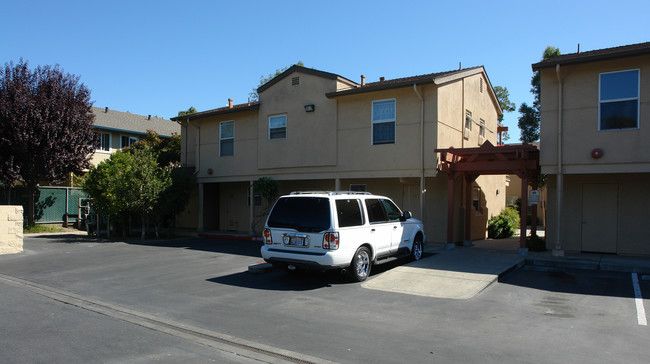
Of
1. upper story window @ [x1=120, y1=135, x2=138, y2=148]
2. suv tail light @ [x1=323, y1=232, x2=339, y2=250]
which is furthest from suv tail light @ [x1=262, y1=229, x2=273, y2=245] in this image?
upper story window @ [x1=120, y1=135, x2=138, y2=148]

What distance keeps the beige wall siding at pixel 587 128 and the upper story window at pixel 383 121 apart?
4.69 m

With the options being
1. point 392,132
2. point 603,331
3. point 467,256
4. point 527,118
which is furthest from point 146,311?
point 527,118

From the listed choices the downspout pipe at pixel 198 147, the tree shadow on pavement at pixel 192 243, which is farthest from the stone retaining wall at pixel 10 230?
the downspout pipe at pixel 198 147

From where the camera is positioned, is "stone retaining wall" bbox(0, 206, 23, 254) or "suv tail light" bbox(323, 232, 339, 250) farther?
"stone retaining wall" bbox(0, 206, 23, 254)

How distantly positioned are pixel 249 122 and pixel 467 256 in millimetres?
10996

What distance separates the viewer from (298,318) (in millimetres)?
6773

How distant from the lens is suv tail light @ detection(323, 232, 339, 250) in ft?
28.5

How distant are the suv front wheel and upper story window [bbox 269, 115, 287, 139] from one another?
9147mm

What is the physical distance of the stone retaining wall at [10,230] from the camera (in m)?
13.6

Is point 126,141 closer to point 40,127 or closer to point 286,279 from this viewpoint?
point 40,127

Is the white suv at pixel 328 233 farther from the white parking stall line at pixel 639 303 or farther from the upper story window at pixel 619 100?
the upper story window at pixel 619 100

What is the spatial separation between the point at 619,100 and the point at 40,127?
71.7 ft

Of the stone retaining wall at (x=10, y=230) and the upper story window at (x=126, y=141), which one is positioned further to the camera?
the upper story window at (x=126, y=141)

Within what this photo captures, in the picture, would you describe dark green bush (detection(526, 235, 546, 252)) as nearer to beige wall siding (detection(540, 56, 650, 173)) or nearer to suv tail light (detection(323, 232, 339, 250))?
beige wall siding (detection(540, 56, 650, 173))
